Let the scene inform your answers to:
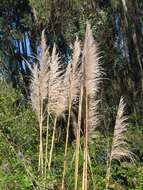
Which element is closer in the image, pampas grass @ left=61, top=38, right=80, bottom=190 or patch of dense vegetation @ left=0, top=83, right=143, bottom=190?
pampas grass @ left=61, top=38, right=80, bottom=190

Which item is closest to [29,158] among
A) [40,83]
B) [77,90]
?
[40,83]

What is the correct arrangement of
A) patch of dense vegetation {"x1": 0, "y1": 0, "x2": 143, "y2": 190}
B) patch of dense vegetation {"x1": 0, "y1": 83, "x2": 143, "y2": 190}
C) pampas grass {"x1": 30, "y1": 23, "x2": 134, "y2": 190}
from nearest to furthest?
pampas grass {"x1": 30, "y1": 23, "x2": 134, "y2": 190}
patch of dense vegetation {"x1": 0, "y1": 0, "x2": 143, "y2": 190}
patch of dense vegetation {"x1": 0, "y1": 83, "x2": 143, "y2": 190}

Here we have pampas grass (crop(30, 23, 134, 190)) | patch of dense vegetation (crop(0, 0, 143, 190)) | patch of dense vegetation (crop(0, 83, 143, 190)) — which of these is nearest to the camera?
pampas grass (crop(30, 23, 134, 190))

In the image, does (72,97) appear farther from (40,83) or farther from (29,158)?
(29,158)

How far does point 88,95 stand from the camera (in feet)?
15.2

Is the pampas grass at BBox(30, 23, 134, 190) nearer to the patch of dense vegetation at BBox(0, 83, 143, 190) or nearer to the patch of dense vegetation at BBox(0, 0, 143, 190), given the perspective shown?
the patch of dense vegetation at BBox(0, 0, 143, 190)

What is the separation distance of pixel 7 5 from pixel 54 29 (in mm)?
5271

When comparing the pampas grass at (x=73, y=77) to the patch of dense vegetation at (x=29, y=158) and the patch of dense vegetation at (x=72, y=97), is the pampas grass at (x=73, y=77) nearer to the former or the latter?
the patch of dense vegetation at (x=72, y=97)

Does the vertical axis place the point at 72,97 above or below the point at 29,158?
above

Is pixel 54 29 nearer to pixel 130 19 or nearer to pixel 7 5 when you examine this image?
pixel 130 19

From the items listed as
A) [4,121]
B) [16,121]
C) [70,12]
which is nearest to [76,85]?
[4,121]

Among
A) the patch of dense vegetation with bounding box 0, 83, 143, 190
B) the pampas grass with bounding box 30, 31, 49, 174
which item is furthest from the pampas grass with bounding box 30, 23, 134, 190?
the patch of dense vegetation with bounding box 0, 83, 143, 190

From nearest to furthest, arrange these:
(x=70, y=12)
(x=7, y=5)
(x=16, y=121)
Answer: (x=16, y=121)
(x=70, y=12)
(x=7, y=5)

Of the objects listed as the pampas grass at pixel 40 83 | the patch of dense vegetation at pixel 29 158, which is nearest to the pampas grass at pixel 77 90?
the pampas grass at pixel 40 83
